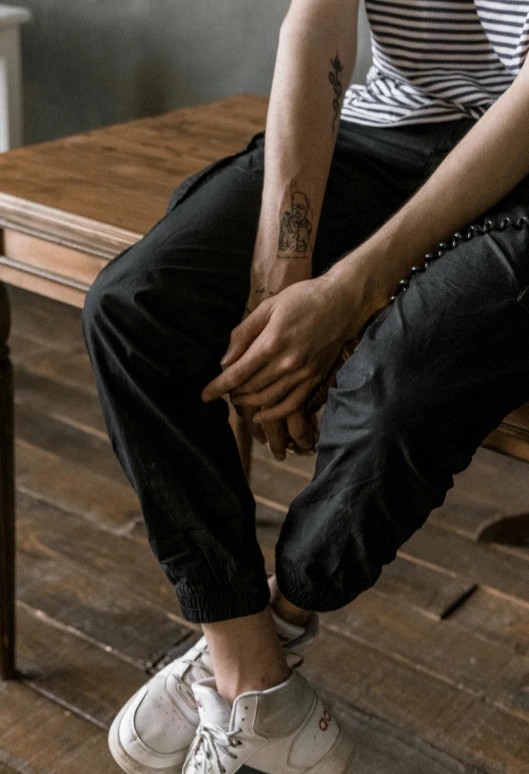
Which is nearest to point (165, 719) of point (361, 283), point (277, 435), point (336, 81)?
point (277, 435)

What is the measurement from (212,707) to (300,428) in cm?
28

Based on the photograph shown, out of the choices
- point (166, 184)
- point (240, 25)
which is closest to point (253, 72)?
point (240, 25)

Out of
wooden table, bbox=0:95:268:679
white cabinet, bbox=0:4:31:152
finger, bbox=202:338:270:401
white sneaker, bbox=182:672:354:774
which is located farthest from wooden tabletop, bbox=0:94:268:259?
white cabinet, bbox=0:4:31:152

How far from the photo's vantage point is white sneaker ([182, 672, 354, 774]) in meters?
0.86

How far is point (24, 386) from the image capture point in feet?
6.39

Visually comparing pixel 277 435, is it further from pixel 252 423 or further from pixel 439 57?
pixel 439 57

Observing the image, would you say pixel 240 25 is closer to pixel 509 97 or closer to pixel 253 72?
→ pixel 253 72

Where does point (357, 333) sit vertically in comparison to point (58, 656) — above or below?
above

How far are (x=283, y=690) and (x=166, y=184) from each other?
24.8 inches

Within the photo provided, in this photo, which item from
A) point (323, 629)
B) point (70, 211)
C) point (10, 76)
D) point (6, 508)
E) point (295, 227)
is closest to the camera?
point (295, 227)

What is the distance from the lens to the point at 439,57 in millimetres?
1004

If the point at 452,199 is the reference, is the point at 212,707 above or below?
below

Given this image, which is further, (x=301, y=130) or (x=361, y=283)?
(x=301, y=130)

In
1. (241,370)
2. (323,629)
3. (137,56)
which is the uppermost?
(241,370)
